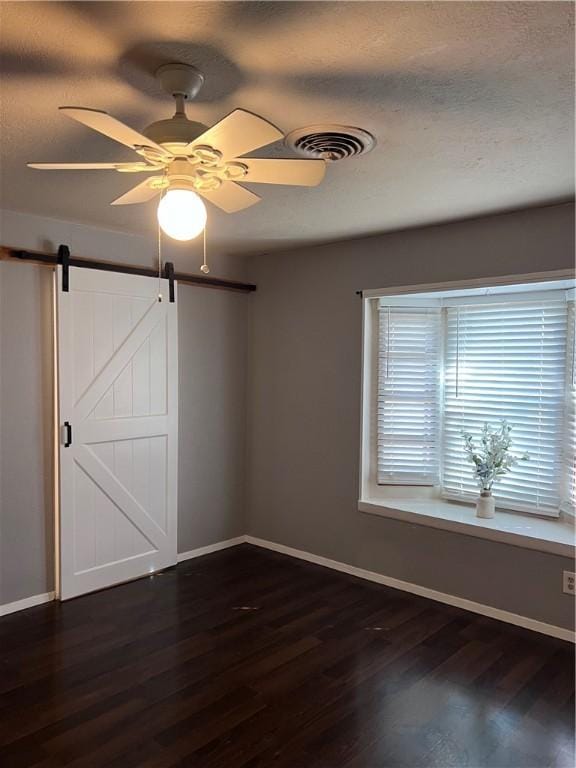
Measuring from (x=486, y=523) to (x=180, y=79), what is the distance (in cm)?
307

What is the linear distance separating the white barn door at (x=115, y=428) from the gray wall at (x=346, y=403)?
858mm

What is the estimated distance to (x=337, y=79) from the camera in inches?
72.5

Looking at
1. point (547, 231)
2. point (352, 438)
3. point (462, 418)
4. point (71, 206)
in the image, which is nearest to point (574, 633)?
point (462, 418)

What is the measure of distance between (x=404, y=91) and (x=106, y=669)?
9.54ft

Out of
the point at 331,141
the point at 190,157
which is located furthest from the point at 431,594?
the point at 190,157

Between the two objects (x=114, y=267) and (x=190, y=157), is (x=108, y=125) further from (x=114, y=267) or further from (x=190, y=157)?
(x=114, y=267)

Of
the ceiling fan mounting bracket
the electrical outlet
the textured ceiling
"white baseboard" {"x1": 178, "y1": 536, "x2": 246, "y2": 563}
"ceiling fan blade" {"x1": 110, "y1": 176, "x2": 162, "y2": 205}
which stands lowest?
"white baseboard" {"x1": 178, "y1": 536, "x2": 246, "y2": 563}

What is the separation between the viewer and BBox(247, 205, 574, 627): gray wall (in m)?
3.46

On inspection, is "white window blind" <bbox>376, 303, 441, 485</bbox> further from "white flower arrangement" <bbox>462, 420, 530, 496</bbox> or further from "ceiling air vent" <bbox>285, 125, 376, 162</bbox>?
"ceiling air vent" <bbox>285, 125, 376, 162</bbox>

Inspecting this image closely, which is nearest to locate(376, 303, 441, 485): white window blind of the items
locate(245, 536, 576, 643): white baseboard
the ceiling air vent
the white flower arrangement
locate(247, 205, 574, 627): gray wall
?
locate(247, 205, 574, 627): gray wall

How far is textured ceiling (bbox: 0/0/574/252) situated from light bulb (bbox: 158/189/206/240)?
0.38 m

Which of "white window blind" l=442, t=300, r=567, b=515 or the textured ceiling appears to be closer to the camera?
the textured ceiling

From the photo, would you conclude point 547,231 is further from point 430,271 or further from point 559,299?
point 430,271

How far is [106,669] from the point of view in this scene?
9.69 feet
